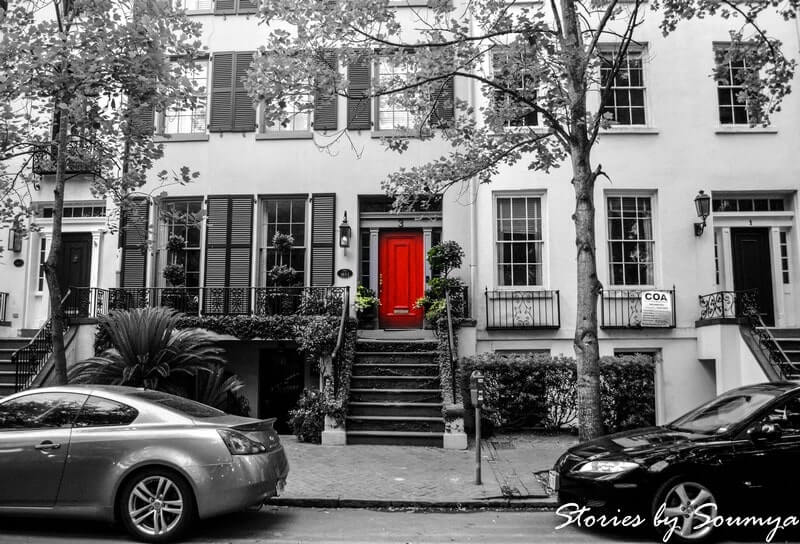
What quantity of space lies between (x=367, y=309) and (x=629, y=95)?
766cm

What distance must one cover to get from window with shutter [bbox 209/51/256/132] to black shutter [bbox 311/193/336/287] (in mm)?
2485

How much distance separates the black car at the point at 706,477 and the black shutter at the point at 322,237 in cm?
897

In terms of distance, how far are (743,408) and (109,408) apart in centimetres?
636

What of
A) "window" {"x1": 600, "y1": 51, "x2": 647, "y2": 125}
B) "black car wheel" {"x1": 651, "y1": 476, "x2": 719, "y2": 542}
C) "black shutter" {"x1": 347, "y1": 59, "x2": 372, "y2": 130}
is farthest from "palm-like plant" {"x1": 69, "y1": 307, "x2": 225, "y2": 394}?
"window" {"x1": 600, "y1": 51, "x2": 647, "y2": 125}

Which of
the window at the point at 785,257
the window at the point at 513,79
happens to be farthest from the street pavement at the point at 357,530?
the window at the point at 785,257

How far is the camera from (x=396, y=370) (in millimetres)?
12336

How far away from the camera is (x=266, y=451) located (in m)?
6.35

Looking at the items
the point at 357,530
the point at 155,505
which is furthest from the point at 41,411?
the point at 357,530

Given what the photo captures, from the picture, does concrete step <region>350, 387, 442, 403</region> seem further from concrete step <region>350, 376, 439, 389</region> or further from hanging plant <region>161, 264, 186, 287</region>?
hanging plant <region>161, 264, 186, 287</region>

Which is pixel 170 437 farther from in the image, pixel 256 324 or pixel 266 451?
pixel 256 324

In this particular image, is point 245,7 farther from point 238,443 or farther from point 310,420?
point 238,443

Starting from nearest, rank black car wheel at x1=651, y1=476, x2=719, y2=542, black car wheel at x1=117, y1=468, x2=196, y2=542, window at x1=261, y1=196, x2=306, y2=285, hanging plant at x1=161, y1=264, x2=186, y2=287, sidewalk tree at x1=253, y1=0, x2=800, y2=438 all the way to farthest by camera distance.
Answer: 1. black car wheel at x1=117, y1=468, x2=196, y2=542
2. black car wheel at x1=651, y1=476, x2=719, y2=542
3. sidewalk tree at x1=253, y1=0, x2=800, y2=438
4. hanging plant at x1=161, y1=264, x2=186, y2=287
5. window at x1=261, y1=196, x2=306, y2=285

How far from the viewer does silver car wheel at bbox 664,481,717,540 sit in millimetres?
5867

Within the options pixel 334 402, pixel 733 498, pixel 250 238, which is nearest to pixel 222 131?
pixel 250 238
